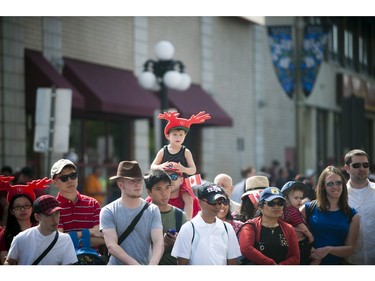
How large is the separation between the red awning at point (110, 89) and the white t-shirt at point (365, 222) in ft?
40.0

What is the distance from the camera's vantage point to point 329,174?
29.8 ft

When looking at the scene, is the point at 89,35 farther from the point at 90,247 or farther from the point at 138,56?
the point at 90,247

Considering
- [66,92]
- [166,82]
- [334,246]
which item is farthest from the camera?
[166,82]

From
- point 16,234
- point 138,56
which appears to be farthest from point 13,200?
point 138,56

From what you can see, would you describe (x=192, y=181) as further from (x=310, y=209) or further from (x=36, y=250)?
(x=36, y=250)

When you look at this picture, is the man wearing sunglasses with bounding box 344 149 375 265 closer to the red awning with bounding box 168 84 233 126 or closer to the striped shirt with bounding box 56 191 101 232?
the striped shirt with bounding box 56 191 101 232

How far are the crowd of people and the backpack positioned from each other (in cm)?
2

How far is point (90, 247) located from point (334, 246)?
2.43 meters

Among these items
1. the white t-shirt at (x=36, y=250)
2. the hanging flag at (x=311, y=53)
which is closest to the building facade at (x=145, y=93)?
the hanging flag at (x=311, y=53)

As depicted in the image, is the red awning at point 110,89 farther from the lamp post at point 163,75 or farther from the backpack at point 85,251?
the backpack at point 85,251

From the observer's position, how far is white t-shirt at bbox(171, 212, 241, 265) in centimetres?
796

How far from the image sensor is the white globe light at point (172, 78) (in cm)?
1809

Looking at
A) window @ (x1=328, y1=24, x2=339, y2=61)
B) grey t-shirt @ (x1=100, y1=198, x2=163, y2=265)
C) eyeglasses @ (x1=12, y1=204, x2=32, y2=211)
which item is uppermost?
window @ (x1=328, y1=24, x2=339, y2=61)

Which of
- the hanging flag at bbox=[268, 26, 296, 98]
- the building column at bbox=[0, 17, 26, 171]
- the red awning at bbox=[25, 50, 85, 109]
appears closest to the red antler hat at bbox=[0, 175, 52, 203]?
the building column at bbox=[0, 17, 26, 171]
